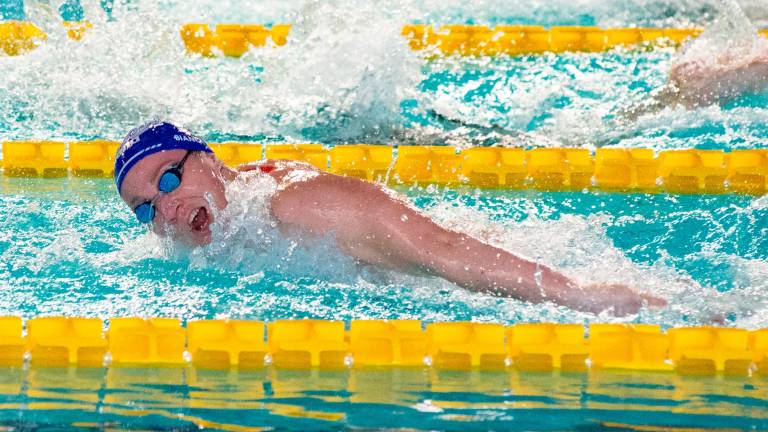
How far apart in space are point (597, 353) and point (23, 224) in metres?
1.97

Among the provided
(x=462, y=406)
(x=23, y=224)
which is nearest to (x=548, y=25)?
(x=23, y=224)

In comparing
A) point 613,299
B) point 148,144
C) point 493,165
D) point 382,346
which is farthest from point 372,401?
point 493,165

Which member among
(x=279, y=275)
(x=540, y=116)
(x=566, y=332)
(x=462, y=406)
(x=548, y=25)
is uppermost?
(x=548, y=25)

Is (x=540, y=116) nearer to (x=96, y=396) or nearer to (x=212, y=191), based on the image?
(x=212, y=191)

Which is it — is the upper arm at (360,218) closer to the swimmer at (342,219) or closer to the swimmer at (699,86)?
the swimmer at (342,219)

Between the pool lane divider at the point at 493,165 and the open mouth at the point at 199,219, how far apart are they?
106 cm

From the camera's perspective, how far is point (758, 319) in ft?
8.85

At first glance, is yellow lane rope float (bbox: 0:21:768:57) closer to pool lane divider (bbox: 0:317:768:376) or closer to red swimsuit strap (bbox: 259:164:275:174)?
red swimsuit strap (bbox: 259:164:275:174)

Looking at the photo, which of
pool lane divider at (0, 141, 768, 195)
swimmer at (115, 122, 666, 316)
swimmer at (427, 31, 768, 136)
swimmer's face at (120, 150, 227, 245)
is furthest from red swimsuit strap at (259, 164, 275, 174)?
swimmer at (427, 31, 768, 136)

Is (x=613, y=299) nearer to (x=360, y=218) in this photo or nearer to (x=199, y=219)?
(x=360, y=218)

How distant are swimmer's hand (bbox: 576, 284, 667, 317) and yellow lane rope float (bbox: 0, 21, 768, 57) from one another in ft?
11.2

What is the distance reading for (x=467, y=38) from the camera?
588cm

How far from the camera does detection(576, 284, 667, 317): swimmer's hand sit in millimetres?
2566

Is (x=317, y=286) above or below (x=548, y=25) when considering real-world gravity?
below
